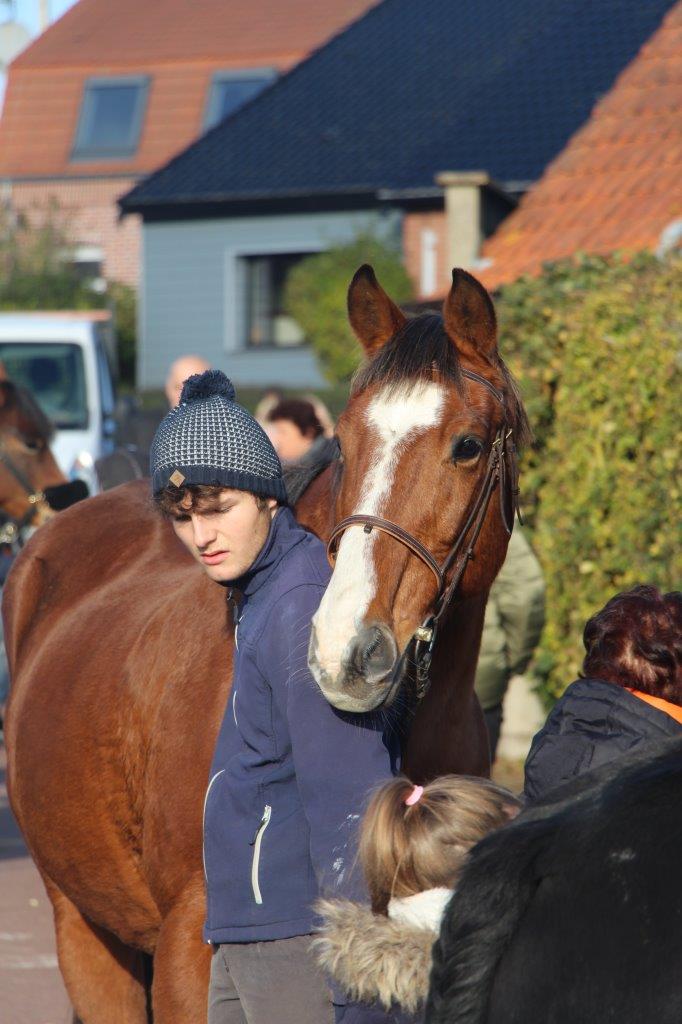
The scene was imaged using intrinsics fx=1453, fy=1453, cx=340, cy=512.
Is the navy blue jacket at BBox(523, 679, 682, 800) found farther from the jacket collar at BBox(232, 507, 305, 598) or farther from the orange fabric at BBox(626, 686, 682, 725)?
the jacket collar at BBox(232, 507, 305, 598)

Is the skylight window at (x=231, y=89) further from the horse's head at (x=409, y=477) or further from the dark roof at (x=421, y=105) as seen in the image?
the horse's head at (x=409, y=477)

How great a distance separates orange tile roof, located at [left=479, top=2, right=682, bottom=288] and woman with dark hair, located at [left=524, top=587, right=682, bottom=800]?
23.5ft

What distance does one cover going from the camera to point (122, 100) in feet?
111

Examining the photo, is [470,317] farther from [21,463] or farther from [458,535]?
[21,463]

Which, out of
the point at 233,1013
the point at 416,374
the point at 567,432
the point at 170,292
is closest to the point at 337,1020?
the point at 233,1013

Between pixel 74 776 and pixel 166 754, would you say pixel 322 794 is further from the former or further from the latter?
pixel 74 776

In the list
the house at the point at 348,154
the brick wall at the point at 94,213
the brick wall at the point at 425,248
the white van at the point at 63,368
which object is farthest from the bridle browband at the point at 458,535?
the brick wall at the point at 94,213

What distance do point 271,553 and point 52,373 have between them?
1161cm

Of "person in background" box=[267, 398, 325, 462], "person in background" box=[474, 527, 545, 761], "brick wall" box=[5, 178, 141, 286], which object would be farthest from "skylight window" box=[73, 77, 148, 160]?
"person in background" box=[474, 527, 545, 761]

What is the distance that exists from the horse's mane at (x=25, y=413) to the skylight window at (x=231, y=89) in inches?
1003

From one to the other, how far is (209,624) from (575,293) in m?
4.33

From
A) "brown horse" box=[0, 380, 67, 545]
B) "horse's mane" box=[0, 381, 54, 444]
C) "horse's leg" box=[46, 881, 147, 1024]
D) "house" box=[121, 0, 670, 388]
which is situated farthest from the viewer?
"house" box=[121, 0, 670, 388]

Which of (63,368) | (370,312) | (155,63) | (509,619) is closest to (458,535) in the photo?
(370,312)

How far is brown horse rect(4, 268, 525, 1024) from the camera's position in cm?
282
